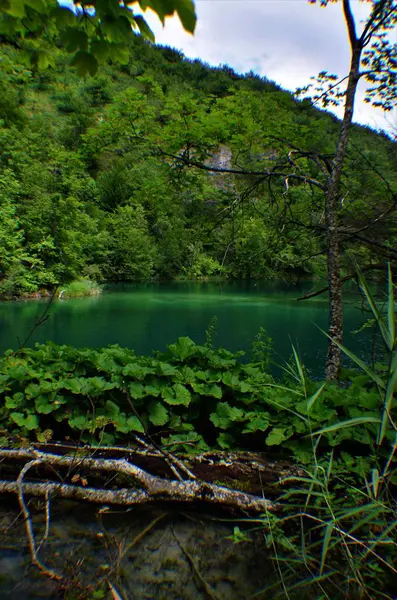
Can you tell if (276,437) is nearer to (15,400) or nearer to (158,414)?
(158,414)

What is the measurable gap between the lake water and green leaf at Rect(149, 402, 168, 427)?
5.06m

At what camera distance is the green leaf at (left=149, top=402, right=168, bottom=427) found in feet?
8.02

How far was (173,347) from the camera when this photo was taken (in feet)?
10.4

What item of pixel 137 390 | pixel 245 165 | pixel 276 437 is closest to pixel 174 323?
pixel 245 165

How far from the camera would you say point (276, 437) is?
2104 mm

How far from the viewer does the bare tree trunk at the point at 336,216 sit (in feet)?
11.4

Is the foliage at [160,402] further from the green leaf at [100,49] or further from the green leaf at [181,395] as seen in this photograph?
the green leaf at [100,49]

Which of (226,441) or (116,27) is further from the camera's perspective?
(226,441)

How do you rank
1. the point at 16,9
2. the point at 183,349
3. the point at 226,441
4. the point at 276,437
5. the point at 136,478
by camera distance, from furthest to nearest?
the point at 183,349 → the point at 226,441 → the point at 276,437 → the point at 136,478 → the point at 16,9

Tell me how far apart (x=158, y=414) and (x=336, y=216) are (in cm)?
294

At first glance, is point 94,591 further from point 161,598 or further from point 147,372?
point 147,372

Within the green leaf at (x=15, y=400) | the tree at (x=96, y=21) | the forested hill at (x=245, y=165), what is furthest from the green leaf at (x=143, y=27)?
the green leaf at (x=15, y=400)

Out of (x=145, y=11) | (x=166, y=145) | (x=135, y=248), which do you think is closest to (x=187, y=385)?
(x=145, y=11)

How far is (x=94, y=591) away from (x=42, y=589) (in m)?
0.18
